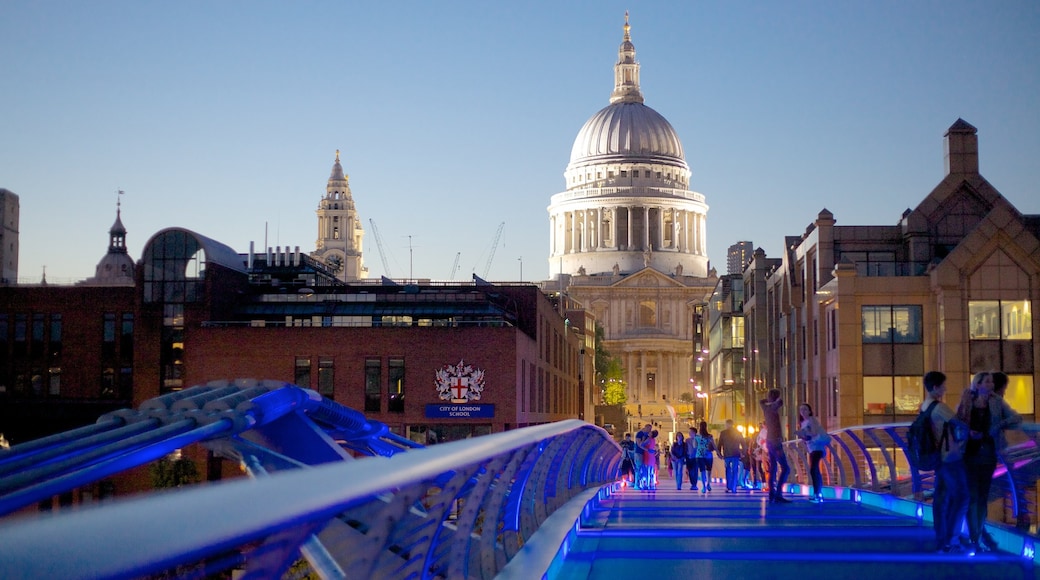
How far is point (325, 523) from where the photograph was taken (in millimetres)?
4434

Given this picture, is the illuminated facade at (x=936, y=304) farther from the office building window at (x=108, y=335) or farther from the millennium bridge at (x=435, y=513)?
the office building window at (x=108, y=335)

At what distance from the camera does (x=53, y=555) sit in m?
2.52

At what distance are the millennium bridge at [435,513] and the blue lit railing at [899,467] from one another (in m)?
0.03

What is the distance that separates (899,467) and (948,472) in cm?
768

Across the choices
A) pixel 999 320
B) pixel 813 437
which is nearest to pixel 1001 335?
pixel 999 320

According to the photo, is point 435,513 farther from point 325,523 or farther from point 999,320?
point 999,320

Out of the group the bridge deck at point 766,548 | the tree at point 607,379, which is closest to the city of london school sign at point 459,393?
the bridge deck at point 766,548

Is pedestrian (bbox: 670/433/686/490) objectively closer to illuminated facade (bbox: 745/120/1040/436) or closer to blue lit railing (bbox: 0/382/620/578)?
blue lit railing (bbox: 0/382/620/578)

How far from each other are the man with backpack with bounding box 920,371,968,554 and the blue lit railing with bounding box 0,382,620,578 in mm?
3426

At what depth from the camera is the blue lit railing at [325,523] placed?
2592 mm

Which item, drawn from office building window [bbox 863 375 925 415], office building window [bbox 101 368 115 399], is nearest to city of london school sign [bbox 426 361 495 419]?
office building window [bbox 101 368 115 399]

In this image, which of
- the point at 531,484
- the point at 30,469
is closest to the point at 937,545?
the point at 531,484

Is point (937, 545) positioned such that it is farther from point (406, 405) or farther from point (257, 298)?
point (257, 298)

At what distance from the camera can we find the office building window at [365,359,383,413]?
7538cm
